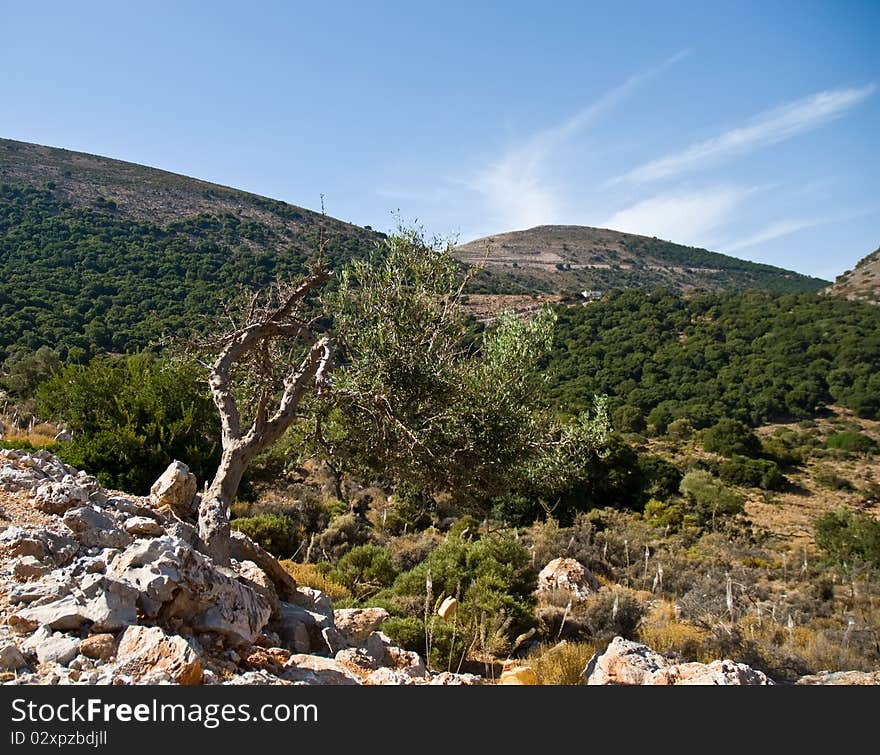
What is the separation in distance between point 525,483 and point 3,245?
6515 cm

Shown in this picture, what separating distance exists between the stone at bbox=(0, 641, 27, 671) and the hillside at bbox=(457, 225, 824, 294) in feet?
285

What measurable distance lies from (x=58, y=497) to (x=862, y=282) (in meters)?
93.8

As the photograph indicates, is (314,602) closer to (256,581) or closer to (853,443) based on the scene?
(256,581)

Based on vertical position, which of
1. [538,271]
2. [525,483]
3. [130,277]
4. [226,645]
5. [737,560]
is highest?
[538,271]

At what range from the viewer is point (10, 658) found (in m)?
3.56

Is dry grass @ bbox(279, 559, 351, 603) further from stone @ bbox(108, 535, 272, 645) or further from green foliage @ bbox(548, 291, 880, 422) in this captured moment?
green foliage @ bbox(548, 291, 880, 422)

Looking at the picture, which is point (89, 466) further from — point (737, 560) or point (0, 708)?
point (737, 560)

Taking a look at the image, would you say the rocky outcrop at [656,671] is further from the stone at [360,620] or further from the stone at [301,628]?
the stone at [360,620]

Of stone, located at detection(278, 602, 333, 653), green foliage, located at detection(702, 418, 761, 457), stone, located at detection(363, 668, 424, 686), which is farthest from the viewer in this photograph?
green foliage, located at detection(702, 418, 761, 457)

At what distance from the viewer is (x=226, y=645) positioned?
16.0 feet

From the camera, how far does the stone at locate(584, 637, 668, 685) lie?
5562mm

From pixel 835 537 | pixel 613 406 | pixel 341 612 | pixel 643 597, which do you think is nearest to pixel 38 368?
pixel 341 612

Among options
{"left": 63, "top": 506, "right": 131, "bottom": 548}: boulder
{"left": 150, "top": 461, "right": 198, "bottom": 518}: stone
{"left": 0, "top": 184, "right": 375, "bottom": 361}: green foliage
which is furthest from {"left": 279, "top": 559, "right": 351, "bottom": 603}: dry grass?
{"left": 0, "top": 184, "right": 375, "bottom": 361}: green foliage

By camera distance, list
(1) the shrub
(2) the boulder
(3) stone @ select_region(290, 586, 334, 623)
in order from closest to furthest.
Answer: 1. (2) the boulder
2. (3) stone @ select_region(290, 586, 334, 623)
3. (1) the shrub
